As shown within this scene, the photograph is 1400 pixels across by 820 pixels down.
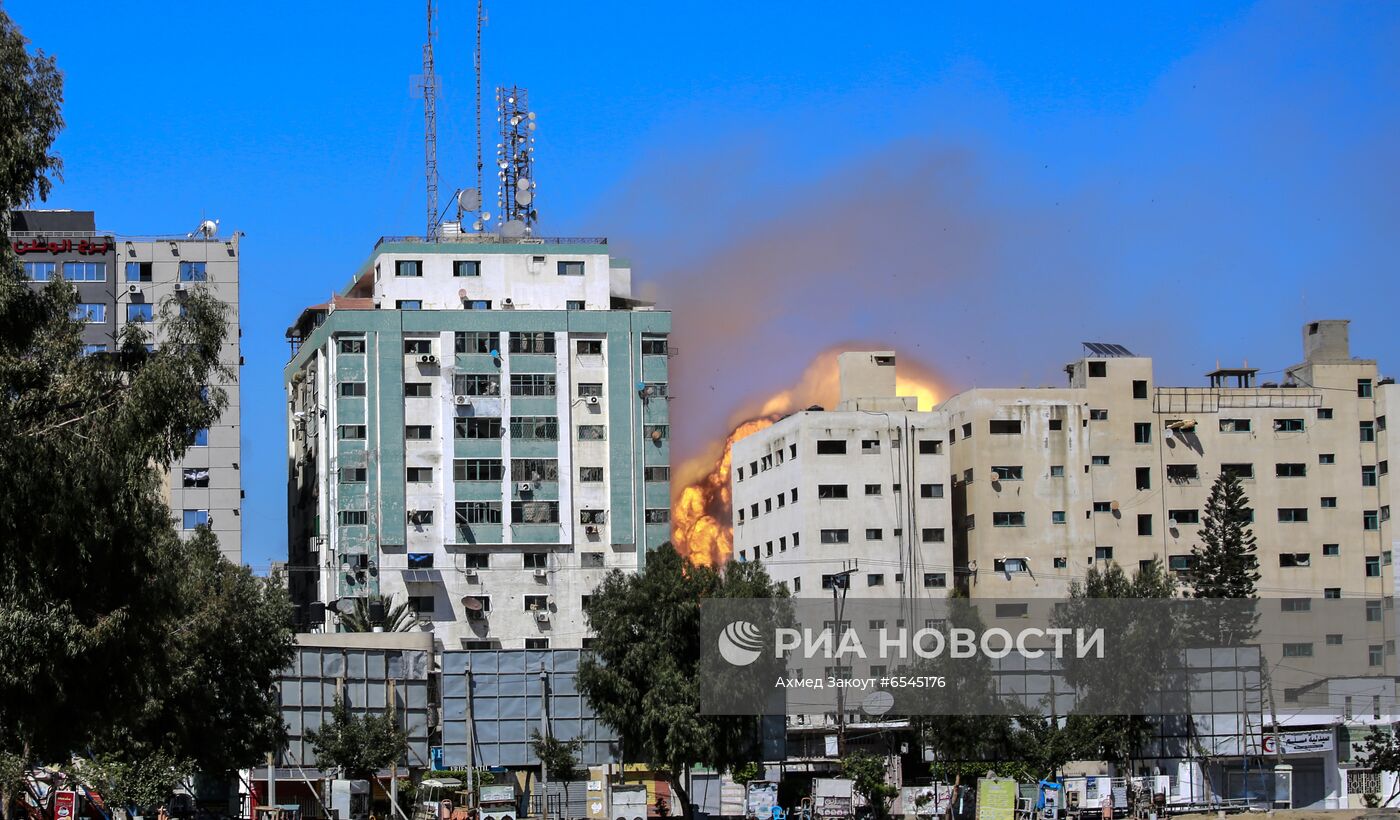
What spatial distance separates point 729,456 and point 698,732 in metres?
81.5

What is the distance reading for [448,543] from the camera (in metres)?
128

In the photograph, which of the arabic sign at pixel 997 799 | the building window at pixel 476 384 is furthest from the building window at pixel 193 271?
the arabic sign at pixel 997 799

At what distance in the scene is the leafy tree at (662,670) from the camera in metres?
76.4

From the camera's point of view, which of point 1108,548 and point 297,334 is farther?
point 297,334

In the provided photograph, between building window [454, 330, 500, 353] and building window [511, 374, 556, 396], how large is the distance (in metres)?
2.57

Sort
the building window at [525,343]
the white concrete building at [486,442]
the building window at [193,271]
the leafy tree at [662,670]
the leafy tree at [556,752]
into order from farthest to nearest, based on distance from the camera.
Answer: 1. the building window at [525,343]
2. the white concrete building at [486,442]
3. the building window at [193,271]
4. the leafy tree at [556,752]
5. the leafy tree at [662,670]

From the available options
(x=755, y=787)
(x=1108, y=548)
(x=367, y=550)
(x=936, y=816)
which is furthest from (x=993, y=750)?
(x=367, y=550)

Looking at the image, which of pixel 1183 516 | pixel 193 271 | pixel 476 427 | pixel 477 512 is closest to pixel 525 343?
pixel 476 427

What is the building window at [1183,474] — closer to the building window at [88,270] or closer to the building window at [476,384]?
the building window at [476,384]

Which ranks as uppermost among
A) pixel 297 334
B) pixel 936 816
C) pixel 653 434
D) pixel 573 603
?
pixel 297 334

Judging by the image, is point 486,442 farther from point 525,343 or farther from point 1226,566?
point 1226,566

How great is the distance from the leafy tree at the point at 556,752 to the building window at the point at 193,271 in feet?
182

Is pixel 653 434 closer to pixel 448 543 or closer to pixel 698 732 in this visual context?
pixel 448 543

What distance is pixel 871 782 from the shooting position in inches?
2921
